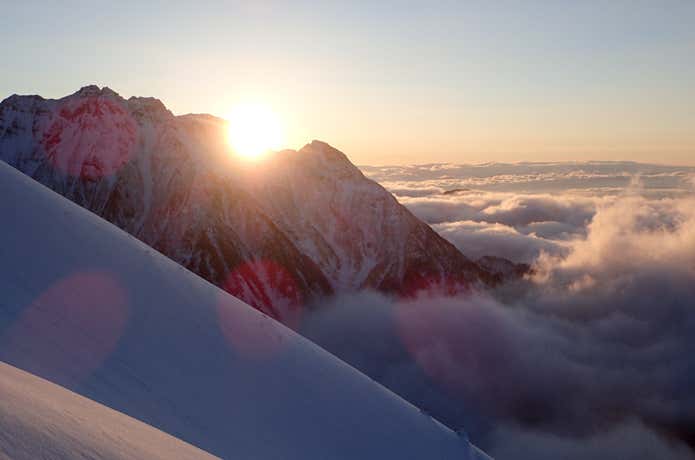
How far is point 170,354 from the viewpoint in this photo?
16.6 metres

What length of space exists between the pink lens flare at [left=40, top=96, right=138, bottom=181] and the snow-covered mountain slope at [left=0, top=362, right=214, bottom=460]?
583ft

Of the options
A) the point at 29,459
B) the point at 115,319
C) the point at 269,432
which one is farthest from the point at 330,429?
the point at 29,459

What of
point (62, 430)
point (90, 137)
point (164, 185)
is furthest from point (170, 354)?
point (90, 137)

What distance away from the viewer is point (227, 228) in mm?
175000

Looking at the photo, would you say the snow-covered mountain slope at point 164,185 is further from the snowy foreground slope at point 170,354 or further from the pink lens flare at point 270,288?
the snowy foreground slope at point 170,354

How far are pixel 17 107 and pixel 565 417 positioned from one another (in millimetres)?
233787

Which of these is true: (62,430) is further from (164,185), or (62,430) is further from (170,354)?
(164,185)

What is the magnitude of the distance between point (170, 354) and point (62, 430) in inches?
452

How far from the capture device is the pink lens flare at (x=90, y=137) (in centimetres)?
16412

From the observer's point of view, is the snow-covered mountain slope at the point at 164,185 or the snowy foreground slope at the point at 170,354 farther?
the snow-covered mountain slope at the point at 164,185

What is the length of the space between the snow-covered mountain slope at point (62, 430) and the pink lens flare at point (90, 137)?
17776 centimetres

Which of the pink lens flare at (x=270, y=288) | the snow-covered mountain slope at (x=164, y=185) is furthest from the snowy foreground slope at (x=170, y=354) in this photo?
the snow-covered mountain slope at (x=164, y=185)

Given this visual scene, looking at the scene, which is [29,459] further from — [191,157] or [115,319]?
[191,157]

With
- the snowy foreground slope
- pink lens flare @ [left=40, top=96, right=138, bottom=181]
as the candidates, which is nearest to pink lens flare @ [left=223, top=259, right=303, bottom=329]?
pink lens flare @ [left=40, top=96, right=138, bottom=181]
